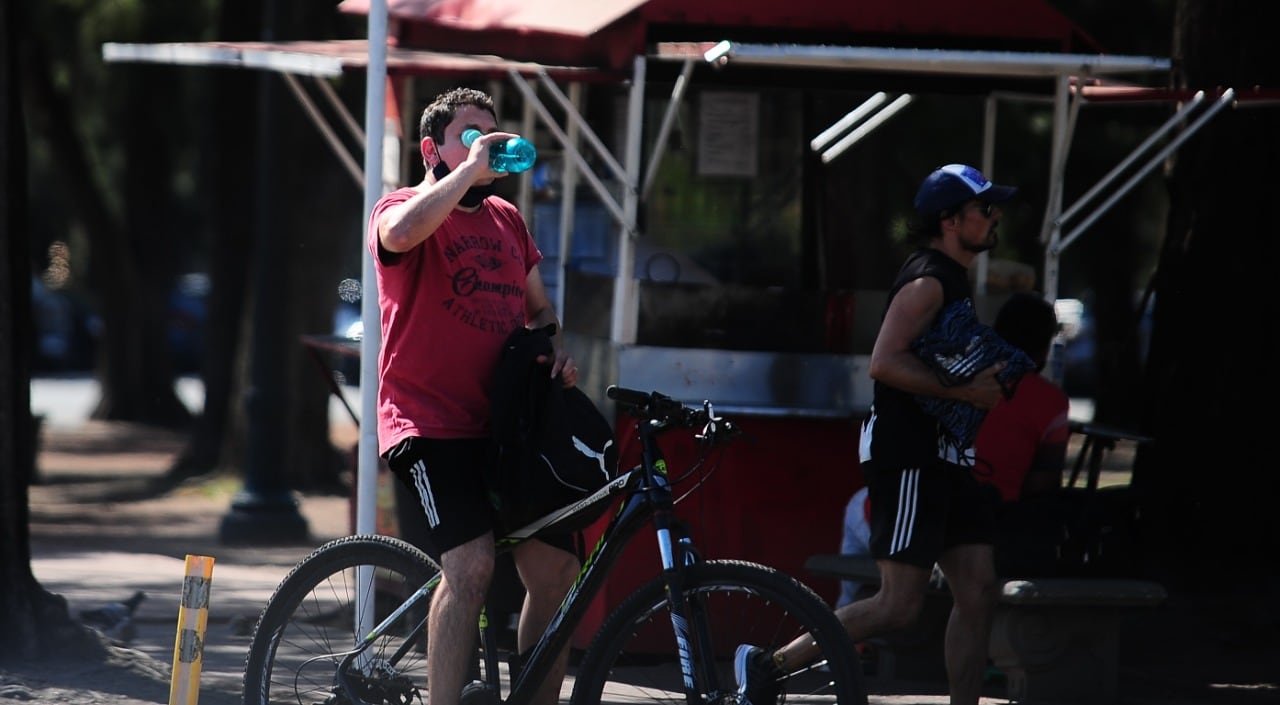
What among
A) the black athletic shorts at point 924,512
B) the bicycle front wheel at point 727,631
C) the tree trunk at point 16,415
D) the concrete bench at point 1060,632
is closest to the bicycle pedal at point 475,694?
the bicycle front wheel at point 727,631

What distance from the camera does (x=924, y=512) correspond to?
4.98m

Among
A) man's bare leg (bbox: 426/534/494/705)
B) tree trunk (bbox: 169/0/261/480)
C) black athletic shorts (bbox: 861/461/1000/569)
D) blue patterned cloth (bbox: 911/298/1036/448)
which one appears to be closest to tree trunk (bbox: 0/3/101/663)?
man's bare leg (bbox: 426/534/494/705)

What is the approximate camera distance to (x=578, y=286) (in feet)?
24.7

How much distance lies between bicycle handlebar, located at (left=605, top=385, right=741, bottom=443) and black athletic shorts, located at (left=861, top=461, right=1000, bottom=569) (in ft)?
2.10

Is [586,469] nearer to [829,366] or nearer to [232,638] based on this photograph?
[829,366]

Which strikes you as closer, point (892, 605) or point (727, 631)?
point (727, 631)

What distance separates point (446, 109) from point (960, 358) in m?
1.52

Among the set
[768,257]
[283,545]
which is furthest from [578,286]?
[283,545]

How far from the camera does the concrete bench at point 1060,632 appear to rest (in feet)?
20.2

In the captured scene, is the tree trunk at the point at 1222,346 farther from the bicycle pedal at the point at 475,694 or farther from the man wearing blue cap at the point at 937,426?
the bicycle pedal at the point at 475,694

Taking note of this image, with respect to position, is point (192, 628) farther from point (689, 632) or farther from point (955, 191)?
point (955, 191)

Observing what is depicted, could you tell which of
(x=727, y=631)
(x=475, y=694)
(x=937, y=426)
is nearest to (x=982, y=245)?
(x=937, y=426)

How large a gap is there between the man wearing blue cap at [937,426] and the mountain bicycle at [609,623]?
0.55 meters

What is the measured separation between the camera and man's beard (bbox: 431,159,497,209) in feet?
15.1
